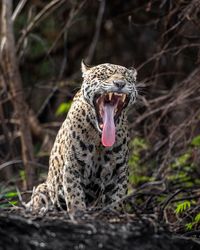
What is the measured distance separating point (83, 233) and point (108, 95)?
200 cm

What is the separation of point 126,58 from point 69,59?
3.35ft

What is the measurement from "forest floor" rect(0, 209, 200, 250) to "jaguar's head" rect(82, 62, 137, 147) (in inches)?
56.0

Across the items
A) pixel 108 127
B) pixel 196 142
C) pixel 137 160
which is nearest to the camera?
pixel 108 127

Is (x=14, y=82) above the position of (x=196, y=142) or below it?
above

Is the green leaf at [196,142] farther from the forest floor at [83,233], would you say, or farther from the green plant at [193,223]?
the forest floor at [83,233]

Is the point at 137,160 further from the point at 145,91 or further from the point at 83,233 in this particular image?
the point at 83,233

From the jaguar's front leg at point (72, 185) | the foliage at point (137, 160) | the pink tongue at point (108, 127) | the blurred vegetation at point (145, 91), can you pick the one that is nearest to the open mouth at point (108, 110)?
the pink tongue at point (108, 127)

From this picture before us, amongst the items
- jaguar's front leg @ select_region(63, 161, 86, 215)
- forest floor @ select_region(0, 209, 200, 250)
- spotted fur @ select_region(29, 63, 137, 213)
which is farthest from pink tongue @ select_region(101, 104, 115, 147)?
forest floor @ select_region(0, 209, 200, 250)

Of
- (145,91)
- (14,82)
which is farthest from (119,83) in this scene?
(14,82)

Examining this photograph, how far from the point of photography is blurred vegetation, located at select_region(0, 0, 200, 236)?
9.27m

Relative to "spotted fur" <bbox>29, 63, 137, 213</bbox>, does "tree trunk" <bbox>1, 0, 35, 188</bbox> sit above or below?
above

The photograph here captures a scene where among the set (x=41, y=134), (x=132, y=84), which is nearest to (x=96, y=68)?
(x=132, y=84)

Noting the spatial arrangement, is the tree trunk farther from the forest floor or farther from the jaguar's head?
the forest floor

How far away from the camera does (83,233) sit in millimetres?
6172
